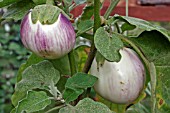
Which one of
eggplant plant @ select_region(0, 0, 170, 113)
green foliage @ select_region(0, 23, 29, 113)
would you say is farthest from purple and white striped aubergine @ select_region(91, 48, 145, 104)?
green foliage @ select_region(0, 23, 29, 113)

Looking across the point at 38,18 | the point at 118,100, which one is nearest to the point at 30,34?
the point at 38,18

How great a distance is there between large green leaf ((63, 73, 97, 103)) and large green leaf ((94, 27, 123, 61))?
4cm

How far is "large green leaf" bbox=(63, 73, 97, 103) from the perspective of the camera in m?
0.45

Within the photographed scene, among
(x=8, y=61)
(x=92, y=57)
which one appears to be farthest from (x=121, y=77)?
(x=8, y=61)

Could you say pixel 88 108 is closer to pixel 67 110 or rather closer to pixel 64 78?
pixel 67 110

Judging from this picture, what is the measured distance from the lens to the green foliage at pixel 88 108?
1.40 ft

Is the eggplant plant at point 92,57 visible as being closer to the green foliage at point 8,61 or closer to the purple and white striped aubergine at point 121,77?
the purple and white striped aubergine at point 121,77

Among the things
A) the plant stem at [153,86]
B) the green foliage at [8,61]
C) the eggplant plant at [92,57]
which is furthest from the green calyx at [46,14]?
the green foliage at [8,61]

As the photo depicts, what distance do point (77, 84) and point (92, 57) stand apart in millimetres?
39

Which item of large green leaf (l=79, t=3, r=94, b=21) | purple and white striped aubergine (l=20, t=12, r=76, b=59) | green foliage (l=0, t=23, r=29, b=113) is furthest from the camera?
green foliage (l=0, t=23, r=29, b=113)

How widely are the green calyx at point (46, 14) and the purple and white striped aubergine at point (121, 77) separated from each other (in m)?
0.08

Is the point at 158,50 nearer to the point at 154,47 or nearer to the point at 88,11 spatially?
the point at 154,47

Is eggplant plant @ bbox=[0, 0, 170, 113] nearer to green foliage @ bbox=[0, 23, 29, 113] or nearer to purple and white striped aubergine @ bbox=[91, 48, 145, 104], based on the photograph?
purple and white striped aubergine @ bbox=[91, 48, 145, 104]

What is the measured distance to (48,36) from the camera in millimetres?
419
